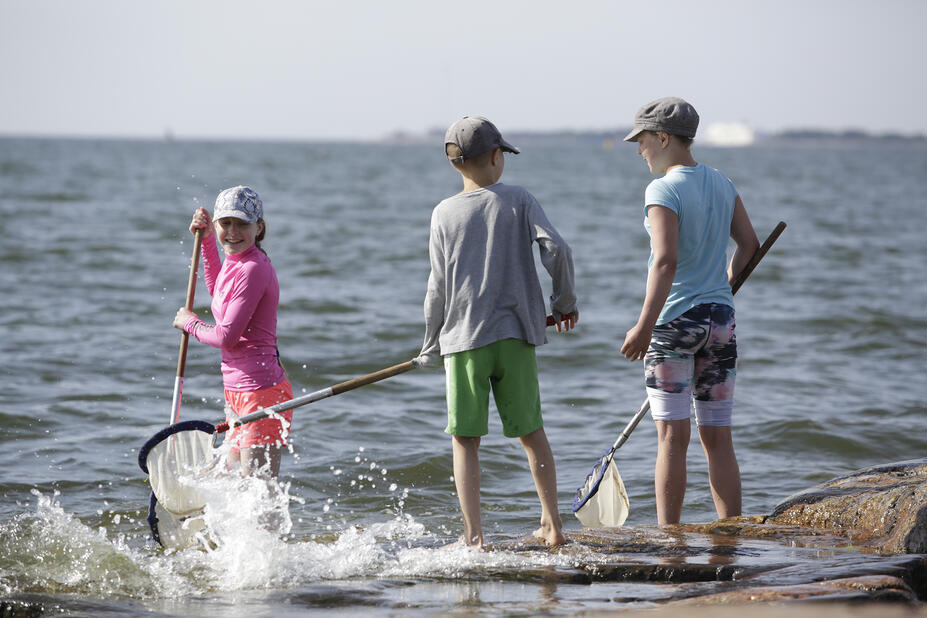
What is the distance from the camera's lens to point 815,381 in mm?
A: 9969

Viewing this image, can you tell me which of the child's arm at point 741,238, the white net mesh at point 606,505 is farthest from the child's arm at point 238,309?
the child's arm at point 741,238

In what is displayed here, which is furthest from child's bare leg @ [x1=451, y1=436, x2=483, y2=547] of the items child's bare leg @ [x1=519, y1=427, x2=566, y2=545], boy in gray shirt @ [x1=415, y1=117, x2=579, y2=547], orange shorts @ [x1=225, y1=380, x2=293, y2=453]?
orange shorts @ [x1=225, y1=380, x2=293, y2=453]

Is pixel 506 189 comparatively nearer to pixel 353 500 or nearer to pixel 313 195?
pixel 353 500

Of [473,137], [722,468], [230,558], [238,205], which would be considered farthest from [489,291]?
[230,558]

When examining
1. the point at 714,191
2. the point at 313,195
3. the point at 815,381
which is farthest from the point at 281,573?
the point at 313,195

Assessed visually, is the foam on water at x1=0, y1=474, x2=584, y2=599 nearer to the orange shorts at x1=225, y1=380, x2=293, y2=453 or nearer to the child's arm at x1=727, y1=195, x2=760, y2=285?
the orange shorts at x1=225, y1=380, x2=293, y2=453

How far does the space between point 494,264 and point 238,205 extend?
1226mm

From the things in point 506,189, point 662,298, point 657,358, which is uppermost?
point 506,189

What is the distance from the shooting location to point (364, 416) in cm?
839

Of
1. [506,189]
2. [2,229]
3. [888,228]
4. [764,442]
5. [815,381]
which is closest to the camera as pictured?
[506,189]

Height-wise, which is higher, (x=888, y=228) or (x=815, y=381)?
(x=888, y=228)

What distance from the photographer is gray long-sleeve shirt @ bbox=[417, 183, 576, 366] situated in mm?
4289

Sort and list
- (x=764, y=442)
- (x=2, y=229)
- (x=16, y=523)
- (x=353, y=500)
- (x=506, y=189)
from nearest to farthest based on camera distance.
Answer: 1. (x=506, y=189)
2. (x=16, y=523)
3. (x=353, y=500)
4. (x=764, y=442)
5. (x=2, y=229)

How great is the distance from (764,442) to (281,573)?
14.9 ft
